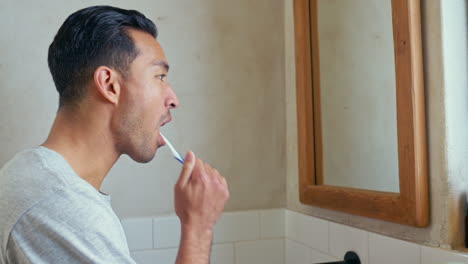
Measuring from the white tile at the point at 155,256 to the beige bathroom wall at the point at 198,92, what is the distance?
0.37 ft

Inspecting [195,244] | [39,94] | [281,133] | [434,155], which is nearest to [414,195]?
[434,155]

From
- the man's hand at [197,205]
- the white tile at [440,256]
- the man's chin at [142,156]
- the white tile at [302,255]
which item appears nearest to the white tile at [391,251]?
the white tile at [440,256]

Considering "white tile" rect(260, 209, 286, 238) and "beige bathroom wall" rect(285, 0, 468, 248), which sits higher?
"beige bathroom wall" rect(285, 0, 468, 248)

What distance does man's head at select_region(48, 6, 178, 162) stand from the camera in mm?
976

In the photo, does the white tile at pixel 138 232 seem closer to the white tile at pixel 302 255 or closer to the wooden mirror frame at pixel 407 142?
the white tile at pixel 302 255

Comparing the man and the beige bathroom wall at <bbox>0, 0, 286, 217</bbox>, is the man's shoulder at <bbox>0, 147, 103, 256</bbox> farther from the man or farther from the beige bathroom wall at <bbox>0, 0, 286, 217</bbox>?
the beige bathroom wall at <bbox>0, 0, 286, 217</bbox>

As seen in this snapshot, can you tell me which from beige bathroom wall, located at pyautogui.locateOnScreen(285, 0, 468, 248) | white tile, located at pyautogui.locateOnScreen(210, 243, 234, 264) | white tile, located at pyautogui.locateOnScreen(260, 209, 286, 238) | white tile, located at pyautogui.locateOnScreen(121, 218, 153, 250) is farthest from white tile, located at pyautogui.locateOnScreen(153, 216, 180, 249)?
beige bathroom wall, located at pyautogui.locateOnScreen(285, 0, 468, 248)

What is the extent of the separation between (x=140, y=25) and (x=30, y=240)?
1.65 ft

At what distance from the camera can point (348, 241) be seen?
128 centimetres

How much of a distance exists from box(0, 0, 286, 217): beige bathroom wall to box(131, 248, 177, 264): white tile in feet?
0.37

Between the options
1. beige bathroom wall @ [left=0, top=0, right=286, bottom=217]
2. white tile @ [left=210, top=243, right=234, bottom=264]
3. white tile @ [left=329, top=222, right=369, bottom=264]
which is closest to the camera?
white tile @ [left=329, top=222, right=369, bottom=264]

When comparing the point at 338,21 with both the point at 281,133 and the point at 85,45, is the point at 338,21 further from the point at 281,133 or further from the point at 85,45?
the point at 85,45

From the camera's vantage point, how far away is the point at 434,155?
3.31ft

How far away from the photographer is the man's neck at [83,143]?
0.93m
